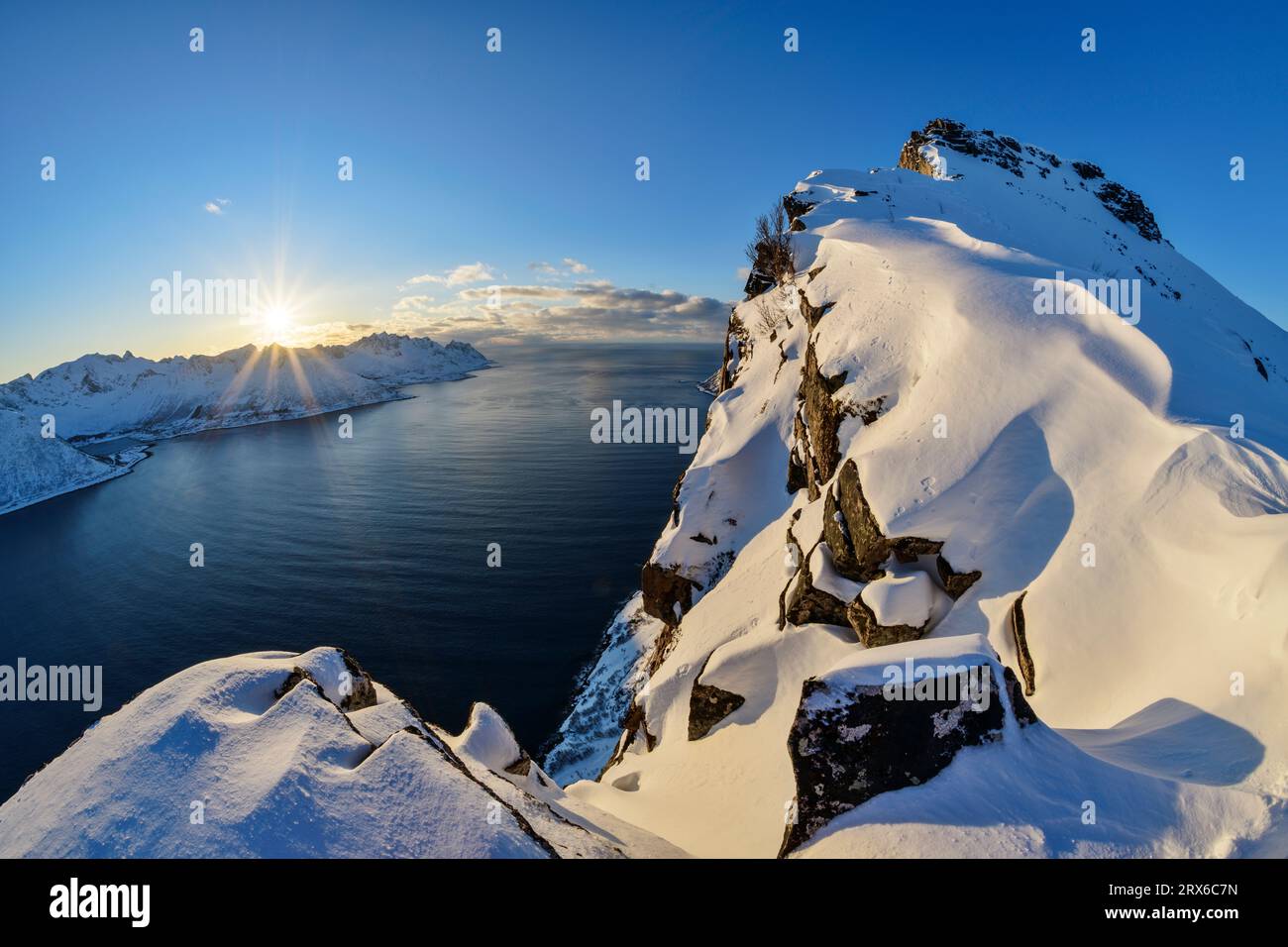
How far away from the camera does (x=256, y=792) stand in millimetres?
6621

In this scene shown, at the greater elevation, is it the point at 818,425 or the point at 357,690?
the point at 818,425

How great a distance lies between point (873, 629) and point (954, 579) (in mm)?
2652

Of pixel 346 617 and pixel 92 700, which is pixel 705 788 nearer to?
pixel 346 617

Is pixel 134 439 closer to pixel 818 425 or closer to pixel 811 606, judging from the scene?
pixel 818 425

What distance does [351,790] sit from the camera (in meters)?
6.98

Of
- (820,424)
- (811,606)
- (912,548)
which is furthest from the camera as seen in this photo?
(820,424)

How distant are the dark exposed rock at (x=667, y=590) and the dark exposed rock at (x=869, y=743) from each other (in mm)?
21730

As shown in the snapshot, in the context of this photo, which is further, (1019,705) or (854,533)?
(854,533)

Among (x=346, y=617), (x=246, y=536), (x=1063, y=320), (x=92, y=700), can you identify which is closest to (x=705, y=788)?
(x=1063, y=320)

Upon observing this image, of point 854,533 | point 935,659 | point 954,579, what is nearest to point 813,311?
point 854,533

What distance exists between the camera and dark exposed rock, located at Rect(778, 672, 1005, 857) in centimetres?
751

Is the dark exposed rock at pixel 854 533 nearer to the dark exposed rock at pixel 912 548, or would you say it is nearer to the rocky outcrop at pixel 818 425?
the dark exposed rock at pixel 912 548

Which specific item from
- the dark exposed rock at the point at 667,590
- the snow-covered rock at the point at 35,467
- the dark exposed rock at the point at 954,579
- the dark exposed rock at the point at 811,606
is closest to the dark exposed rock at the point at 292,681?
the dark exposed rock at the point at 811,606

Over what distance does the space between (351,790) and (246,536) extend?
75230mm
